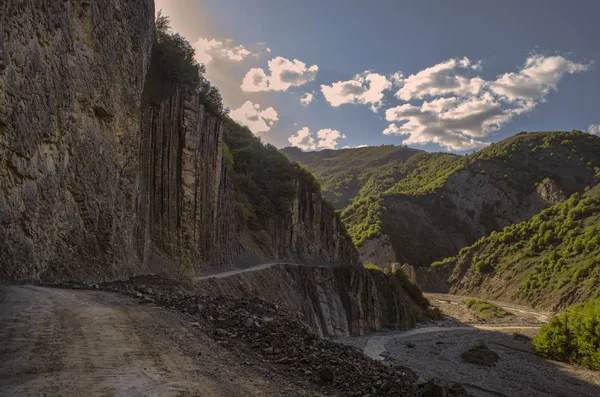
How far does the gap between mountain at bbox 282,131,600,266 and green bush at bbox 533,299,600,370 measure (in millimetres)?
70146

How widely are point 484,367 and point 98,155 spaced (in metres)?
33.5

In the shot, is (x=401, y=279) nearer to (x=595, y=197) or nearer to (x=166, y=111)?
(x=166, y=111)

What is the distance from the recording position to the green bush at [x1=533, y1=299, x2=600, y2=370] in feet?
113

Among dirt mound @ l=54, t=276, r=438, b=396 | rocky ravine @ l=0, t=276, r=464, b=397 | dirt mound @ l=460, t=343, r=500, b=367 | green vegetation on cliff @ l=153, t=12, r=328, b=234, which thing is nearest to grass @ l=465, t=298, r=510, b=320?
dirt mound @ l=460, t=343, r=500, b=367

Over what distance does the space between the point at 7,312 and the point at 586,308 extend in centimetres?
4667

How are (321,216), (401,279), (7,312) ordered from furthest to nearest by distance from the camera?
(401,279) → (321,216) → (7,312)

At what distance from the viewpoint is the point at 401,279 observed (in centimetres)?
6619

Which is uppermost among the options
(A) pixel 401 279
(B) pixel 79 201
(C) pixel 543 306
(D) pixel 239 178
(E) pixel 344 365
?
(D) pixel 239 178

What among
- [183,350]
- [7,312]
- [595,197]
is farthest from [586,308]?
[595,197]

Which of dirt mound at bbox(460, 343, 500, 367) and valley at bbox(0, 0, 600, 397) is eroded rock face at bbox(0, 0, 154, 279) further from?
dirt mound at bbox(460, 343, 500, 367)

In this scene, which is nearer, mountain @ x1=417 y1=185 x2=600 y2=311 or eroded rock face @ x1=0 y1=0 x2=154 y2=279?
eroded rock face @ x1=0 y1=0 x2=154 y2=279

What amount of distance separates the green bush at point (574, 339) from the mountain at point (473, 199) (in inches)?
2762

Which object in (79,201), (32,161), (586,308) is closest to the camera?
(32,161)

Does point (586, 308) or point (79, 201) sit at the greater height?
point (79, 201)
